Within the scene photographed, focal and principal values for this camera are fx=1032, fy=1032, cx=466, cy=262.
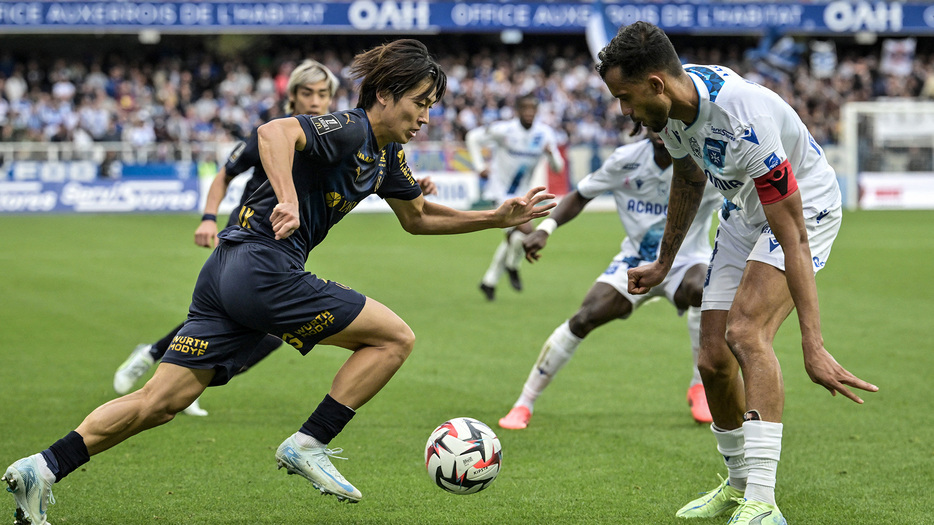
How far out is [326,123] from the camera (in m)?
4.14

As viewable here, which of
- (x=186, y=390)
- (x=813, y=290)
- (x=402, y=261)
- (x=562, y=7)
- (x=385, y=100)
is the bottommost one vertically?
(x=402, y=261)

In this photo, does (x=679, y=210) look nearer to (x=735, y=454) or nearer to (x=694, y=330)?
(x=735, y=454)

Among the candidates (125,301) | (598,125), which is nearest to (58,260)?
(125,301)

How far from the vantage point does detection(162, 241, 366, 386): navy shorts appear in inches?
165

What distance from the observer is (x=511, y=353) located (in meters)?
8.97

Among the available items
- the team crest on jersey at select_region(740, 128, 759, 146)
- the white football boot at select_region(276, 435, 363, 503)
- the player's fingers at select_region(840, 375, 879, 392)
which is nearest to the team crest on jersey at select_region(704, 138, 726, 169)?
the team crest on jersey at select_region(740, 128, 759, 146)

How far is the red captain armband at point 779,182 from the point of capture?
4.02 metres

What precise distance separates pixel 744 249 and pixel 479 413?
2.66 m

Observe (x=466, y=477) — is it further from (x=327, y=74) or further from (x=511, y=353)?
Result: (x=511, y=353)

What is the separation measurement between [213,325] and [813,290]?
2.41 metres

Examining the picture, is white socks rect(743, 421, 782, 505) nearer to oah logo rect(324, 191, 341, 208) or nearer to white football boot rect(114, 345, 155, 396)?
oah logo rect(324, 191, 341, 208)

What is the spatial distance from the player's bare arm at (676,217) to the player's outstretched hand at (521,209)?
579mm

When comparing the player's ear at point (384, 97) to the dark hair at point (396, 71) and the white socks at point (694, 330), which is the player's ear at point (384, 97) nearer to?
the dark hair at point (396, 71)

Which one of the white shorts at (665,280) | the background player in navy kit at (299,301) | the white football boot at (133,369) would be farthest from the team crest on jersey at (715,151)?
the white football boot at (133,369)
